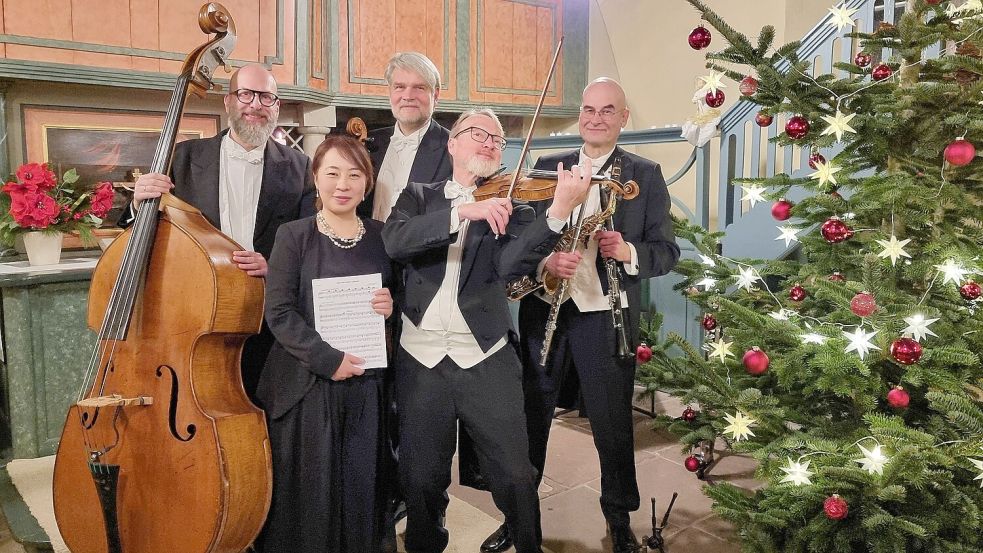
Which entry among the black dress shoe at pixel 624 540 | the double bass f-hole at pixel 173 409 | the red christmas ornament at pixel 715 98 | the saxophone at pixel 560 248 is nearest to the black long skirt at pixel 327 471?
the double bass f-hole at pixel 173 409

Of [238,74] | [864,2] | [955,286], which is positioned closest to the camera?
[955,286]

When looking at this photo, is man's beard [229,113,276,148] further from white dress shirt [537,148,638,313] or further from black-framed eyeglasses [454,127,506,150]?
white dress shirt [537,148,638,313]

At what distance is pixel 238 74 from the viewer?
7.32 feet

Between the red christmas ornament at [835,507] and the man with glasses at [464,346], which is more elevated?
the man with glasses at [464,346]

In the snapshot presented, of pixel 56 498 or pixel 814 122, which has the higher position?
pixel 814 122

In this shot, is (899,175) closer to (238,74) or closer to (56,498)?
(238,74)

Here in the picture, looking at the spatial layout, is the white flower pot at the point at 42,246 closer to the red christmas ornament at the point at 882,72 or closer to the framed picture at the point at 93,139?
the framed picture at the point at 93,139

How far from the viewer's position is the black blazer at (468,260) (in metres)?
1.87

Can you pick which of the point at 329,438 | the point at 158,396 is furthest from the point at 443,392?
the point at 158,396

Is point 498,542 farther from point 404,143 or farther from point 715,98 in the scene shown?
point 715,98

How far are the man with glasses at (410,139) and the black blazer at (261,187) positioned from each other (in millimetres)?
222

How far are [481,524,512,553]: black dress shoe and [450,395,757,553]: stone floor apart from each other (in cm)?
16

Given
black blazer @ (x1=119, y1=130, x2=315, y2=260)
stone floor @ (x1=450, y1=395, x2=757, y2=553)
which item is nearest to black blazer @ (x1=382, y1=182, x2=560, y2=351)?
black blazer @ (x1=119, y1=130, x2=315, y2=260)

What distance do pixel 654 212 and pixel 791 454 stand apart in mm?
857
